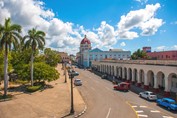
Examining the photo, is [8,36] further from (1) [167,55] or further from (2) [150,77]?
(1) [167,55]

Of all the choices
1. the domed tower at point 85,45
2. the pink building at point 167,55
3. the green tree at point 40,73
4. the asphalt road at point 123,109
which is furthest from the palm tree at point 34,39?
the domed tower at point 85,45

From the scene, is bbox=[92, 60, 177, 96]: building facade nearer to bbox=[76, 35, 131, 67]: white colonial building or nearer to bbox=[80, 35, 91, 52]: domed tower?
bbox=[76, 35, 131, 67]: white colonial building

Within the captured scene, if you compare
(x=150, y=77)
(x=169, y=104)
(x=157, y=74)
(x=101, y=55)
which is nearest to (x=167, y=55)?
(x=150, y=77)

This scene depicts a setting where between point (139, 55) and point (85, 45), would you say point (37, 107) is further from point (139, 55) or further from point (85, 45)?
point (85, 45)

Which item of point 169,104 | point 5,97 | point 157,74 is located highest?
point 157,74

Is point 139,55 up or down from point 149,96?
up

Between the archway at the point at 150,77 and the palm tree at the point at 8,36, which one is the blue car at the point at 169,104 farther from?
the palm tree at the point at 8,36

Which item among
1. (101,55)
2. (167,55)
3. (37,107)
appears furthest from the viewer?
(101,55)

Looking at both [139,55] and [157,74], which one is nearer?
[157,74]

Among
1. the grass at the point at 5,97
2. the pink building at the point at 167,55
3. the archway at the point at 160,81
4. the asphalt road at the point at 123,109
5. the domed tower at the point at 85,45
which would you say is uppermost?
the domed tower at the point at 85,45

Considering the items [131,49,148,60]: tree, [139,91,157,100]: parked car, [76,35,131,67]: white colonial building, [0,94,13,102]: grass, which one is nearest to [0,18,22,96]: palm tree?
[0,94,13,102]: grass

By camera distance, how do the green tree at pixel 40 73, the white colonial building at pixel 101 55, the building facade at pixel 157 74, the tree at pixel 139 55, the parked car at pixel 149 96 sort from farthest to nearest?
the white colonial building at pixel 101 55
the tree at pixel 139 55
the green tree at pixel 40 73
the building facade at pixel 157 74
the parked car at pixel 149 96

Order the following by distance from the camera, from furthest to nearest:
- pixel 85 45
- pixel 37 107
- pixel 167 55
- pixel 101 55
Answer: pixel 85 45 → pixel 101 55 → pixel 167 55 → pixel 37 107

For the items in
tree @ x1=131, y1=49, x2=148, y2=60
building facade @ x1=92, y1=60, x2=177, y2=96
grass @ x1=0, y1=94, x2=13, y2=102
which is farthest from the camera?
tree @ x1=131, y1=49, x2=148, y2=60
